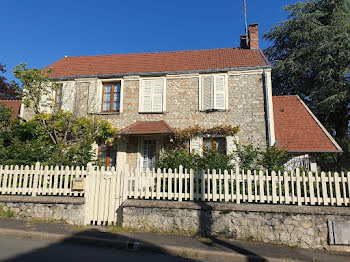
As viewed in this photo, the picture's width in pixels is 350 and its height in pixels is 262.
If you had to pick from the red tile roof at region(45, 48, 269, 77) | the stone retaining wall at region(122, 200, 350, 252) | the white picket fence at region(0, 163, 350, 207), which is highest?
the red tile roof at region(45, 48, 269, 77)

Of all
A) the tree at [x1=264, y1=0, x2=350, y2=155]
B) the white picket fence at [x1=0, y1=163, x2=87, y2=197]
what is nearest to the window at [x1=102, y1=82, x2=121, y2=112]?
the white picket fence at [x1=0, y1=163, x2=87, y2=197]

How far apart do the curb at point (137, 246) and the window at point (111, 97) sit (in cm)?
693

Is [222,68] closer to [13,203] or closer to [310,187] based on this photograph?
[310,187]

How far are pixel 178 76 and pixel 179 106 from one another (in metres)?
1.45

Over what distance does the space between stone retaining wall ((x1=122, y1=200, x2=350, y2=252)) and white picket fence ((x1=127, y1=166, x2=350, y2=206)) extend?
0.72 ft

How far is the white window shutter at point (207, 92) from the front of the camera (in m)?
10.6

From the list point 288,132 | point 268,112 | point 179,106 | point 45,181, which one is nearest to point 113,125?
point 179,106

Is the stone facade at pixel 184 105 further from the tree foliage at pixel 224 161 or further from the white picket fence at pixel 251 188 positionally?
the white picket fence at pixel 251 188

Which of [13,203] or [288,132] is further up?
[288,132]

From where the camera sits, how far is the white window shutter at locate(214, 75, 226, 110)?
10.5 metres

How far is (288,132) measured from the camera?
10.6 meters

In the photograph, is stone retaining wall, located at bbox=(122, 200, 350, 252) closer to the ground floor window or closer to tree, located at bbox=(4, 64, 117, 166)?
tree, located at bbox=(4, 64, 117, 166)

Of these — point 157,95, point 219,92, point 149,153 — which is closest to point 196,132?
point 219,92

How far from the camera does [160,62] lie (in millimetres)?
12578
